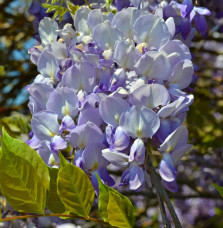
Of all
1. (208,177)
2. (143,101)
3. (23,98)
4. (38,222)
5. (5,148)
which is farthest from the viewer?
(208,177)

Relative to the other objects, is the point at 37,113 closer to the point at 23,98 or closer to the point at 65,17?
the point at 65,17

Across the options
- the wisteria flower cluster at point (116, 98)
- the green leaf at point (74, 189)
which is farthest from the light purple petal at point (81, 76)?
the green leaf at point (74, 189)

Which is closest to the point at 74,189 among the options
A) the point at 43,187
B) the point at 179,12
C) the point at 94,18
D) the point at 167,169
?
the point at 43,187

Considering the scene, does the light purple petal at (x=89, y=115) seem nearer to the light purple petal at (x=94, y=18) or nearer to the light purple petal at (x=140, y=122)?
the light purple petal at (x=140, y=122)

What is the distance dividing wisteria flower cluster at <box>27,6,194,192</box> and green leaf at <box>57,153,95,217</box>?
2.7 inches

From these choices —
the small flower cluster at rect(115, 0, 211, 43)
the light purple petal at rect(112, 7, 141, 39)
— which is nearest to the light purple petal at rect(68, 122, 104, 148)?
the light purple petal at rect(112, 7, 141, 39)

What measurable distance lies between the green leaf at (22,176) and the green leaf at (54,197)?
0.02m

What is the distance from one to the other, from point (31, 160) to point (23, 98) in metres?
1.34

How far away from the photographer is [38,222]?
Answer: 49.4 inches

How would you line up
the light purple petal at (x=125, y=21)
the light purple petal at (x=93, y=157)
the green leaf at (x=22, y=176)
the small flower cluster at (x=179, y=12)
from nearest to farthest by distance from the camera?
1. the green leaf at (x=22, y=176)
2. the light purple petal at (x=93, y=157)
3. the light purple petal at (x=125, y=21)
4. the small flower cluster at (x=179, y=12)

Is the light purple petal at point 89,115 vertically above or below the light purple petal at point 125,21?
below

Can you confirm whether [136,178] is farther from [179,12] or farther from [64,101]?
[179,12]

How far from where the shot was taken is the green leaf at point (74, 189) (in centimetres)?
64

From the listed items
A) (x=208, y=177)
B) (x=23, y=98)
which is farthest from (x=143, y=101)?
(x=208, y=177)
